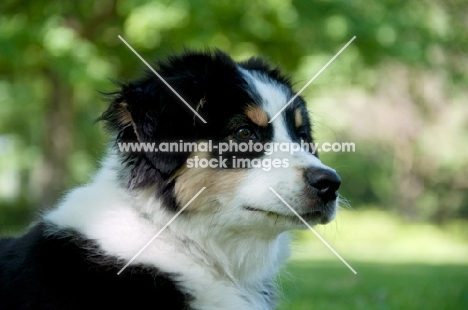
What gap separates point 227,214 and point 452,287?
544 cm

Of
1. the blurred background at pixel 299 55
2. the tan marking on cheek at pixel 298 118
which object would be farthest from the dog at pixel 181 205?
the blurred background at pixel 299 55

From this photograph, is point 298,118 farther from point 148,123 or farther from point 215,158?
point 148,123

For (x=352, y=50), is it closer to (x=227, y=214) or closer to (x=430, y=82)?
(x=227, y=214)

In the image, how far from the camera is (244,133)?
4004mm

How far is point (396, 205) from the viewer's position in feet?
120

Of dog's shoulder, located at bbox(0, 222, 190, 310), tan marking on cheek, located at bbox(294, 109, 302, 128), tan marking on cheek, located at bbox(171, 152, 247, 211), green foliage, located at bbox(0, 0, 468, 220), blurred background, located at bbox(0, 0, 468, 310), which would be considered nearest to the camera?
dog's shoulder, located at bbox(0, 222, 190, 310)

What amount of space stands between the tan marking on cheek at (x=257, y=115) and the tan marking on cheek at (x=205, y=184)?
355 millimetres

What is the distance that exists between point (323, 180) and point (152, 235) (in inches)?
42.2

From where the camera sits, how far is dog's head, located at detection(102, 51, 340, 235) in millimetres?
3752

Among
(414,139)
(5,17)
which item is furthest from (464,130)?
(5,17)

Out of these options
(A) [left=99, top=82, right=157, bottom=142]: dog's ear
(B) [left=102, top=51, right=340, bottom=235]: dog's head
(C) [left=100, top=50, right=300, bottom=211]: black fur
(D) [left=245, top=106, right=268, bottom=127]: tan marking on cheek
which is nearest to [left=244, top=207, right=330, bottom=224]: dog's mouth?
(B) [left=102, top=51, right=340, bottom=235]: dog's head

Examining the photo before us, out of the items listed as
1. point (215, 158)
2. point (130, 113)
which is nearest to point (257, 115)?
point (215, 158)

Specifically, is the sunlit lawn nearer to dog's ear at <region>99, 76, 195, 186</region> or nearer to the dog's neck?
the dog's neck

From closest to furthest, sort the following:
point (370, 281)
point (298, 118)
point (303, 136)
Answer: point (298, 118), point (303, 136), point (370, 281)
